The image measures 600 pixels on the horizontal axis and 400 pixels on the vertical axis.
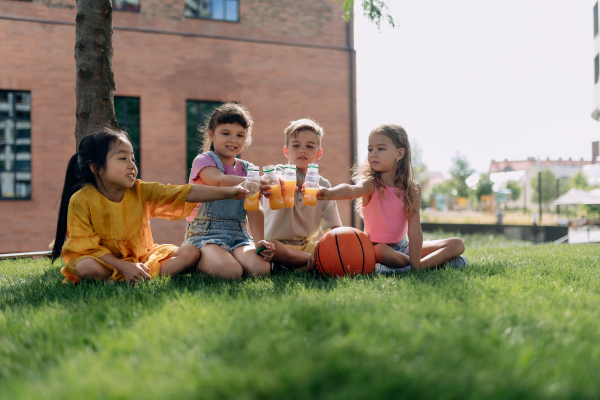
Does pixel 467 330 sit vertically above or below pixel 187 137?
below

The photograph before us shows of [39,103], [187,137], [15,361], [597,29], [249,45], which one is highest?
[597,29]

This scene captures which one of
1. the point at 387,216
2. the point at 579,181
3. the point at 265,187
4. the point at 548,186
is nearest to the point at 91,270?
the point at 265,187

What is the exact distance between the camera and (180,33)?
12.2 m

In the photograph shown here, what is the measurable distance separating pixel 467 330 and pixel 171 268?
275 centimetres

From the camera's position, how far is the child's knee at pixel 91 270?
3.61 m

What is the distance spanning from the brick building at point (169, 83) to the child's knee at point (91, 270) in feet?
28.2

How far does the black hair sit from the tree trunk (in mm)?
1908

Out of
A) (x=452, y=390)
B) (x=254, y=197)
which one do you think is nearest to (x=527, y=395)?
(x=452, y=390)

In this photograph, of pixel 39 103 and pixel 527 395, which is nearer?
pixel 527 395

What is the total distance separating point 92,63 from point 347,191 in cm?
381

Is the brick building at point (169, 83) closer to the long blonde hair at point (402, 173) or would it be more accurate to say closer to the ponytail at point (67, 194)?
the ponytail at point (67, 194)

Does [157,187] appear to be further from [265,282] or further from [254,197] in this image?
[265,282]

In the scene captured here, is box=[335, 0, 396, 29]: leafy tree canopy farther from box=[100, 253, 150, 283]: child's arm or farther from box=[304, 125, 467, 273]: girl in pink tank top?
box=[100, 253, 150, 283]: child's arm

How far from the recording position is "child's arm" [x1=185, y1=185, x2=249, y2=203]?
3797mm
